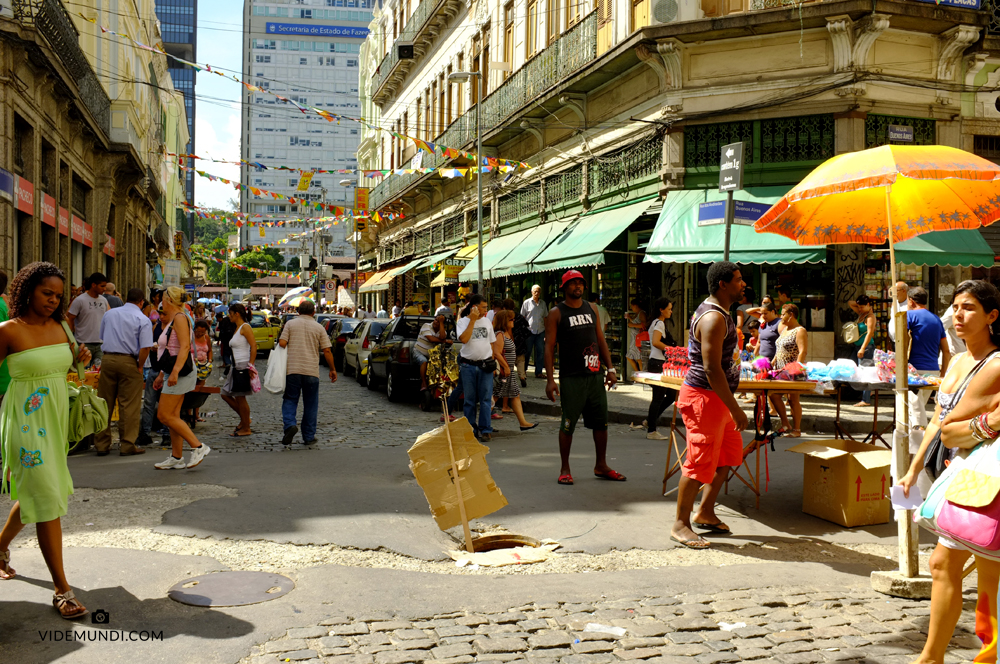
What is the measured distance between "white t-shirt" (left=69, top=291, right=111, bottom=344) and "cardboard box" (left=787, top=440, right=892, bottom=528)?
30.1 feet

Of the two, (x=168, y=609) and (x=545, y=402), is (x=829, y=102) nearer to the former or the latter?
(x=545, y=402)

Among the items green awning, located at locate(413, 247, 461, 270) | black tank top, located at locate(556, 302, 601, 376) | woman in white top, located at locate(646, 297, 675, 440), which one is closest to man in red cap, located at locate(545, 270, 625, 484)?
black tank top, located at locate(556, 302, 601, 376)

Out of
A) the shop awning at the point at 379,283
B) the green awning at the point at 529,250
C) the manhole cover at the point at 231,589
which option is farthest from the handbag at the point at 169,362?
the shop awning at the point at 379,283

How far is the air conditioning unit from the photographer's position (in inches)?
629

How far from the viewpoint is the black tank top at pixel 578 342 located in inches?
297

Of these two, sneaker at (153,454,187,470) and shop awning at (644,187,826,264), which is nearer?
sneaker at (153,454,187,470)

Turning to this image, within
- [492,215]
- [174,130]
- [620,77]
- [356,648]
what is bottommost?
[356,648]

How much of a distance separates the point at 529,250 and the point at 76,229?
11.6 m

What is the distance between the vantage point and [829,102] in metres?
15.1

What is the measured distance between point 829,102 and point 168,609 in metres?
14.2

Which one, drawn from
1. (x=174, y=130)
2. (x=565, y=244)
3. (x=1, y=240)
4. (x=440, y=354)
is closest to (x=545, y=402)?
(x=440, y=354)

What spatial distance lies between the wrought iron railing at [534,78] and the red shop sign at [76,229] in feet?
30.5

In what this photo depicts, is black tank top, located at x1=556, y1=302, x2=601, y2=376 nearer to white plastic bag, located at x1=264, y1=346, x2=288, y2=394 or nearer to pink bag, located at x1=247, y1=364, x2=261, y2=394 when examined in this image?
white plastic bag, located at x1=264, y1=346, x2=288, y2=394

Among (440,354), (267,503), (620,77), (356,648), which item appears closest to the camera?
(356,648)
